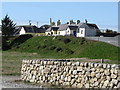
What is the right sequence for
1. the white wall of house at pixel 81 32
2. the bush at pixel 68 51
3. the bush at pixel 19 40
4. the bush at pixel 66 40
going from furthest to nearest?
the white wall of house at pixel 81 32
the bush at pixel 19 40
the bush at pixel 66 40
the bush at pixel 68 51

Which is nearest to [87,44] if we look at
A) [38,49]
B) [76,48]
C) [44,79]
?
[76,48]

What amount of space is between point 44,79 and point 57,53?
104 ft

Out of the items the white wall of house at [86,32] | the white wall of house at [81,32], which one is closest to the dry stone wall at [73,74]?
the white wall of house at [86,32]

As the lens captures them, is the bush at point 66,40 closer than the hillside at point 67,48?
No

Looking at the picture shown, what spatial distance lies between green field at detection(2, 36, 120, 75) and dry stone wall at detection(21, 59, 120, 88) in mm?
18384

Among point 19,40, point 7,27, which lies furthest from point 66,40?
point 7,27

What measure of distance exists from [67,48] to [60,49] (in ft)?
3.97

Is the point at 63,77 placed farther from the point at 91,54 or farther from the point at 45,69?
the point at 91,54

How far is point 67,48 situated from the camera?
175 feet

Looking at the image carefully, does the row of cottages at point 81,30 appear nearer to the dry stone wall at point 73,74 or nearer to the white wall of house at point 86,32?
the white wall of house at point 86,32

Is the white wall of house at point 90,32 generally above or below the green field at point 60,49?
above

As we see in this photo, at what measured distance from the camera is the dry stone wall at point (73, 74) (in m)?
16.1

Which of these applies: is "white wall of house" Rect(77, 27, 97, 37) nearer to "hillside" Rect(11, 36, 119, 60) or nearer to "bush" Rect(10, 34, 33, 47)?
"bush" Rect(10, 34, 33, 47)

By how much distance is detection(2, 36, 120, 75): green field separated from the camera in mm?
45031
